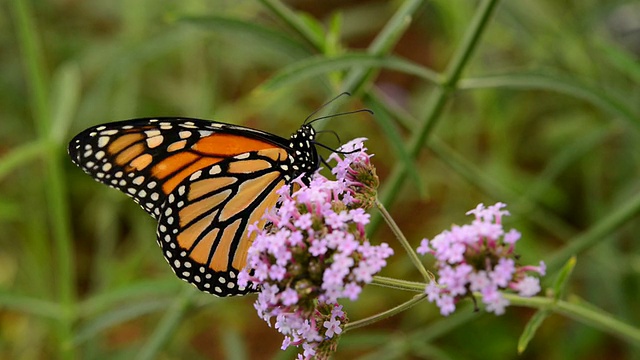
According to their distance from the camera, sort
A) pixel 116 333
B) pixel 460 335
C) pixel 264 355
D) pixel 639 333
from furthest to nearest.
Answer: pixel 116 333
pixel 264 355
pixel 460 335
pixel 639 333

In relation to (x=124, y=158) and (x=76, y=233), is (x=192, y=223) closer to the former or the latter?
(x=124, y=158)

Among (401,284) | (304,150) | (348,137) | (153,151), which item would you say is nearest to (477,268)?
(401,284)

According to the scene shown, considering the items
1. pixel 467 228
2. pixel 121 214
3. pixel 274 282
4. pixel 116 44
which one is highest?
pixel 116 44

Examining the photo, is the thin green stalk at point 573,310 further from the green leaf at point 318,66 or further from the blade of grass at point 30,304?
the blade of grass at point 30,304

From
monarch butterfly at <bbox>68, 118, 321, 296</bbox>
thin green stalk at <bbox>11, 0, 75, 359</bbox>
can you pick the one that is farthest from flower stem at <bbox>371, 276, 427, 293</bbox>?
thin green stalk at <bbox>11, 0, 75, 359</bbox>

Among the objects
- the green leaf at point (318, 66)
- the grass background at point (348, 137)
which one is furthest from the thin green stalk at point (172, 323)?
the green leaf at point (318, 66)

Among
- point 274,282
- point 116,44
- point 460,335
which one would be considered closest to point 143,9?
point 116,44
